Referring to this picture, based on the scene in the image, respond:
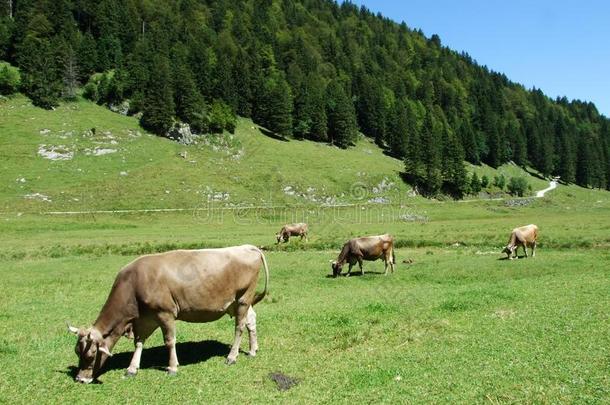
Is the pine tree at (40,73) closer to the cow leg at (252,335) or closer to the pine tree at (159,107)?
the pine tree at (159,107)

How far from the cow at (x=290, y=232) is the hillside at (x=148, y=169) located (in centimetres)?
3475

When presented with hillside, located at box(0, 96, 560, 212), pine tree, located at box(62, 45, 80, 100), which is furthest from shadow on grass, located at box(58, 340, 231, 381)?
pine tree, located at box(62, 45, 80, 100)

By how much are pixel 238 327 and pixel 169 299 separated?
7.06 feet

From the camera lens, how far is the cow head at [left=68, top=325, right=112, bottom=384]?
11281mm

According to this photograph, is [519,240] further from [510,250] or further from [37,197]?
[37,197]

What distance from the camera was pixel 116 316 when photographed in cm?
1205

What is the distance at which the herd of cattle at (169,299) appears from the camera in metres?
11.7

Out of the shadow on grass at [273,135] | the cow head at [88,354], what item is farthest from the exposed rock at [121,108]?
the cow head at [88,354]

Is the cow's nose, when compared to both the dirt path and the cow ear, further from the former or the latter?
the dirt path

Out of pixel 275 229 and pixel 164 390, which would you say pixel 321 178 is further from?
pixel 164 390

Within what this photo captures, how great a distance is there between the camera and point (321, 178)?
10344cm

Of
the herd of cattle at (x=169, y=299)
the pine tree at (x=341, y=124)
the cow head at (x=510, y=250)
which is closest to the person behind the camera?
the herd of cattle at (x=169, y=299)

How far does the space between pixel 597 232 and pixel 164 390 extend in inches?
1855

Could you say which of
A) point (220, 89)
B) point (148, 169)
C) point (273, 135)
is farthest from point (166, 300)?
point (220, 89)
